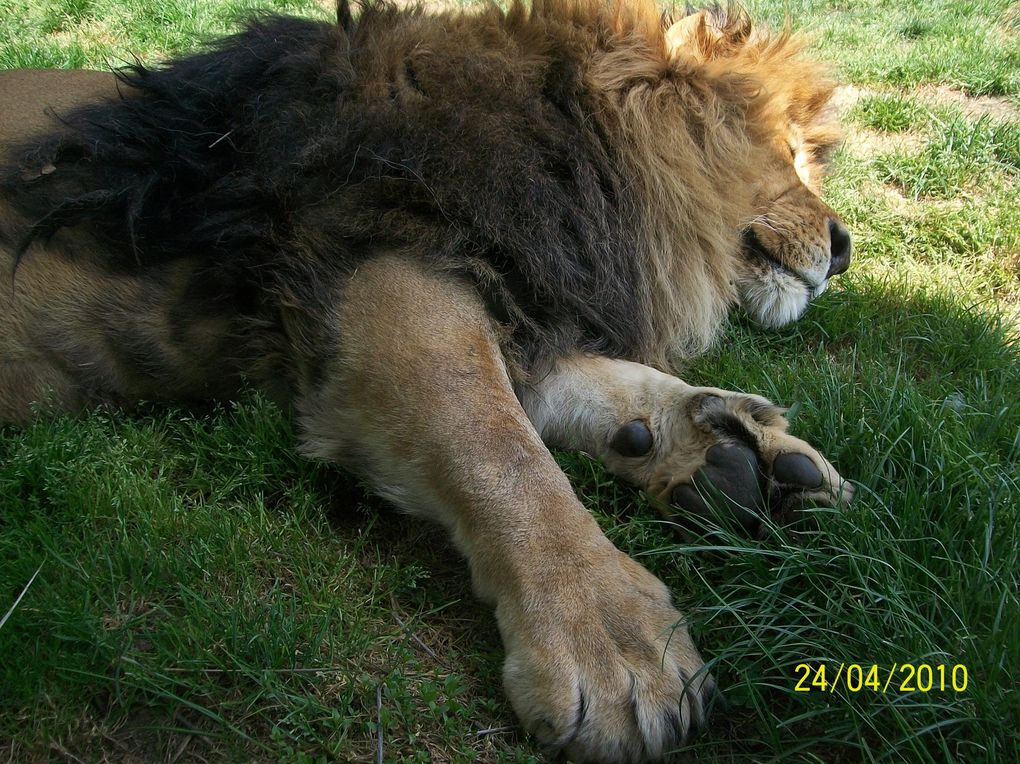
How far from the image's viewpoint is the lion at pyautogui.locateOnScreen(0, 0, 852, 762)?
88.0 inches

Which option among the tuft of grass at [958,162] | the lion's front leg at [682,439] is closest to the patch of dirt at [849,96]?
the tuft of grass at [958,162]

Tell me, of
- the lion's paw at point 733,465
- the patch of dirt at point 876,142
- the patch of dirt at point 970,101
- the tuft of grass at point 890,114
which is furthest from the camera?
the patch of dirt at point 970,101

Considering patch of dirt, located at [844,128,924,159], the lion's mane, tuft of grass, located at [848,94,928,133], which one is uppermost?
the lion's mane

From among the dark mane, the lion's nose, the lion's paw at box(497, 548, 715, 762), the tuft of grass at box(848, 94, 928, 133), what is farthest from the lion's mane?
the tuft of grass at box(848, 94, 928, 133)

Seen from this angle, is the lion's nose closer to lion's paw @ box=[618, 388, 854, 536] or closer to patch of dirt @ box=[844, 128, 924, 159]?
lion's paw @ box=[618, 388, 854, 536]

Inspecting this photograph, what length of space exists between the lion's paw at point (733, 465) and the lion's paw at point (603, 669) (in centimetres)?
35

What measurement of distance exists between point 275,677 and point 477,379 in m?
0.90

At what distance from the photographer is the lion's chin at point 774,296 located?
3.28 metres

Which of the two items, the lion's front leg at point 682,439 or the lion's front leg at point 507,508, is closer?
the lion's front leg at point 507,508

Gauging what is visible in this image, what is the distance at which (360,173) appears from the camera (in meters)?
2.55

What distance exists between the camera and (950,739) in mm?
1688

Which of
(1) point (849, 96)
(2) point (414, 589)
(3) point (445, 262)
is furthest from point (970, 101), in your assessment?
(2) point (414, 589)

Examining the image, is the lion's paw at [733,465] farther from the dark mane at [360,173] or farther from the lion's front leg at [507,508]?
the dark mane at [360,173]

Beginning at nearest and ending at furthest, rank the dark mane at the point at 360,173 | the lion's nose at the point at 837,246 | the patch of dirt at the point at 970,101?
the dark mane at the point at 360,173 → the lion's nose at the point at 837,246 → the patch of dirt at the point at 970,101
